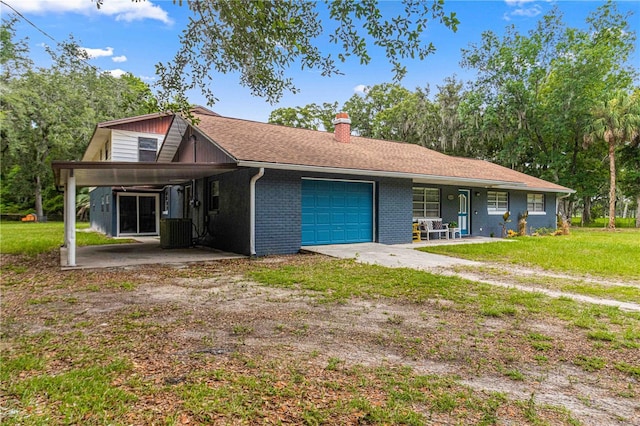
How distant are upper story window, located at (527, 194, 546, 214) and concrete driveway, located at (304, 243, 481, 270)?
1079 cm

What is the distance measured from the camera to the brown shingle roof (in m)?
10.6

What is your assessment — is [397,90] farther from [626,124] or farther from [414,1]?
[414,1]

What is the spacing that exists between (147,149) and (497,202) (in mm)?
15732

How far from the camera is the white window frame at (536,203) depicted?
61.2 feet

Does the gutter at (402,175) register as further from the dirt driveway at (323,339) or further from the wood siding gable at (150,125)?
the wood siding gable at (150,125)

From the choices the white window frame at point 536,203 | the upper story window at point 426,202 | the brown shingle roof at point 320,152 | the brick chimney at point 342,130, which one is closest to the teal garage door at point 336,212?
the brown shingle roof at point 320,152

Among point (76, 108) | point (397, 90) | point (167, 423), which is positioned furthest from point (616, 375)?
point (397, 90)

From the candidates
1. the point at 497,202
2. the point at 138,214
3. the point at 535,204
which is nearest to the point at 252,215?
the point at 138,214

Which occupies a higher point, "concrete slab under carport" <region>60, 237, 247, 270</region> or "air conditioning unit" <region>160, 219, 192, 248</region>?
"air conditioning unit" <region>160, 219, 192, 248</region>

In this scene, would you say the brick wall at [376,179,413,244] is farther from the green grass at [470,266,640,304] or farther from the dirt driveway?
the dirt driveway

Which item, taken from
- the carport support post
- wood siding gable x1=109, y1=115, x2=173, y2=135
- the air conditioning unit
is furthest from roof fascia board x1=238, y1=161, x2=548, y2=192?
wood siding gable x1=109, y1=115, x2=173, y2=135

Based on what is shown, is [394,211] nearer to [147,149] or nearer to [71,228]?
[71,228]

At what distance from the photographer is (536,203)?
1900cm

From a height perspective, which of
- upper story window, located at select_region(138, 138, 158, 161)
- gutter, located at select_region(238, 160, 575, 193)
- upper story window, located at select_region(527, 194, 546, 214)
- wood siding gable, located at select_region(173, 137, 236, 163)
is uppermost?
upper story window, located at select_region(138, 138, 158, 161)
